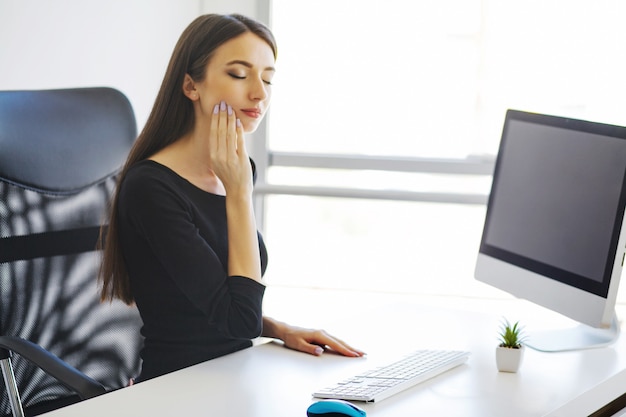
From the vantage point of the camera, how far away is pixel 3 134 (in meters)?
1.63

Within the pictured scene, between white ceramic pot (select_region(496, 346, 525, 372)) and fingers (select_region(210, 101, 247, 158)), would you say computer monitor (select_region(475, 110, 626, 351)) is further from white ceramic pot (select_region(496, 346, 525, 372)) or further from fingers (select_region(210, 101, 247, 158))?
fingers (select_region(210, 101, 247, 158))

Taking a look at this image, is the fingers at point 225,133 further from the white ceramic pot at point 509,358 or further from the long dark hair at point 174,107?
the white ceramic pot at point 509,358

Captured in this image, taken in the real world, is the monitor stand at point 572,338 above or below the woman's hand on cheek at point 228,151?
below

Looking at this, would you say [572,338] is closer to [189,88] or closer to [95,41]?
[189,88]

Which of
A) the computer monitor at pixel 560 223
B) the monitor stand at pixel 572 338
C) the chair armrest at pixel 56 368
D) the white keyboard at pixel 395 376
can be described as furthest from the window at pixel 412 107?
the chair armrest at pixel 56 368

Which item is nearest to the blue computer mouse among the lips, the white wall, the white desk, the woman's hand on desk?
the white desk

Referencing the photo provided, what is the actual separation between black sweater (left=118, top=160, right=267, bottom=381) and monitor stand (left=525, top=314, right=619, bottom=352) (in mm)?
539

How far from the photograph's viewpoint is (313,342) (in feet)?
5.12

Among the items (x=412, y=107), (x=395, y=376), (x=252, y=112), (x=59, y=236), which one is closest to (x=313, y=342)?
(x=395, y=376)

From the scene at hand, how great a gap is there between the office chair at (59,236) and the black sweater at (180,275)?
16 cm

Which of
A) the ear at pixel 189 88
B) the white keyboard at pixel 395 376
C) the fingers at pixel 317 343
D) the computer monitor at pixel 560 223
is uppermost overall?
the ear at pixel 189 88

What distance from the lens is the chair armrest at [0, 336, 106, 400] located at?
A: 141 centimetres

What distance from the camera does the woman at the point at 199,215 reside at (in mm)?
1533

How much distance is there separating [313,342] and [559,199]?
1.85 ft
